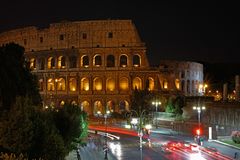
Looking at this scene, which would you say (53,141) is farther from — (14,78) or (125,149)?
(125,149)

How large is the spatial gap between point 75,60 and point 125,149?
35525 millimetres

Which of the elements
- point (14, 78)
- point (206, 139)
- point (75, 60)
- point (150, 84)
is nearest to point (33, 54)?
point (75, 60)

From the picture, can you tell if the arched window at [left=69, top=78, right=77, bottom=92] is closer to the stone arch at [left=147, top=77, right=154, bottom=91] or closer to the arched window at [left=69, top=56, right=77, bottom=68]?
the arched window at [left=69, top=56, right=77, bottom=68]

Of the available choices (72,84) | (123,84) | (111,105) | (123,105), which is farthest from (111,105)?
(72,84)

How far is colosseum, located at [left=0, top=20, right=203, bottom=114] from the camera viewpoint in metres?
64.7

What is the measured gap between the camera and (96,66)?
65.5 m

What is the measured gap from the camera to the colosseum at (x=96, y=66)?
6469 centimetres

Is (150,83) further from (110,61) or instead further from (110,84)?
(110,61)

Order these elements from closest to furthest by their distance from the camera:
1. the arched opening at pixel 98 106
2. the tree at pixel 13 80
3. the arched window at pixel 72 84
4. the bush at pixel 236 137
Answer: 1. the tree at pixel 13 80
2. the bush at pixel 236 137
3. the arched opening at pixel 98 106
4. the arched window at pixel 72 84

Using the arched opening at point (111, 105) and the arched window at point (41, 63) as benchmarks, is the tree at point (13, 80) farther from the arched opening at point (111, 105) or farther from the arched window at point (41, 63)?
the arched window at point (41, 63)

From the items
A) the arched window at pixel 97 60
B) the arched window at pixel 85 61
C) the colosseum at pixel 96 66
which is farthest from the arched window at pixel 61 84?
the arched window at pixel 97 60

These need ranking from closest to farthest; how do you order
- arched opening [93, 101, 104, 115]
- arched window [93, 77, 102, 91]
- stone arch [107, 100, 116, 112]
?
stone arch [107, 100, 116, 112] → arched window [93, 77, 102, 91] → arched opening [93, 101, 104, 115]

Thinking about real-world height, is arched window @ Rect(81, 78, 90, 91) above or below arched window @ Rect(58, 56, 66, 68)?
below

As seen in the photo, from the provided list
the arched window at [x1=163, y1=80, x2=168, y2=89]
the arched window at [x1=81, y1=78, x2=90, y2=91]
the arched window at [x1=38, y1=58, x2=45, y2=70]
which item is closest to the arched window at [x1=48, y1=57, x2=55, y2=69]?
the arched window at [x1=38, y1=58, x2=45, y2=70]
